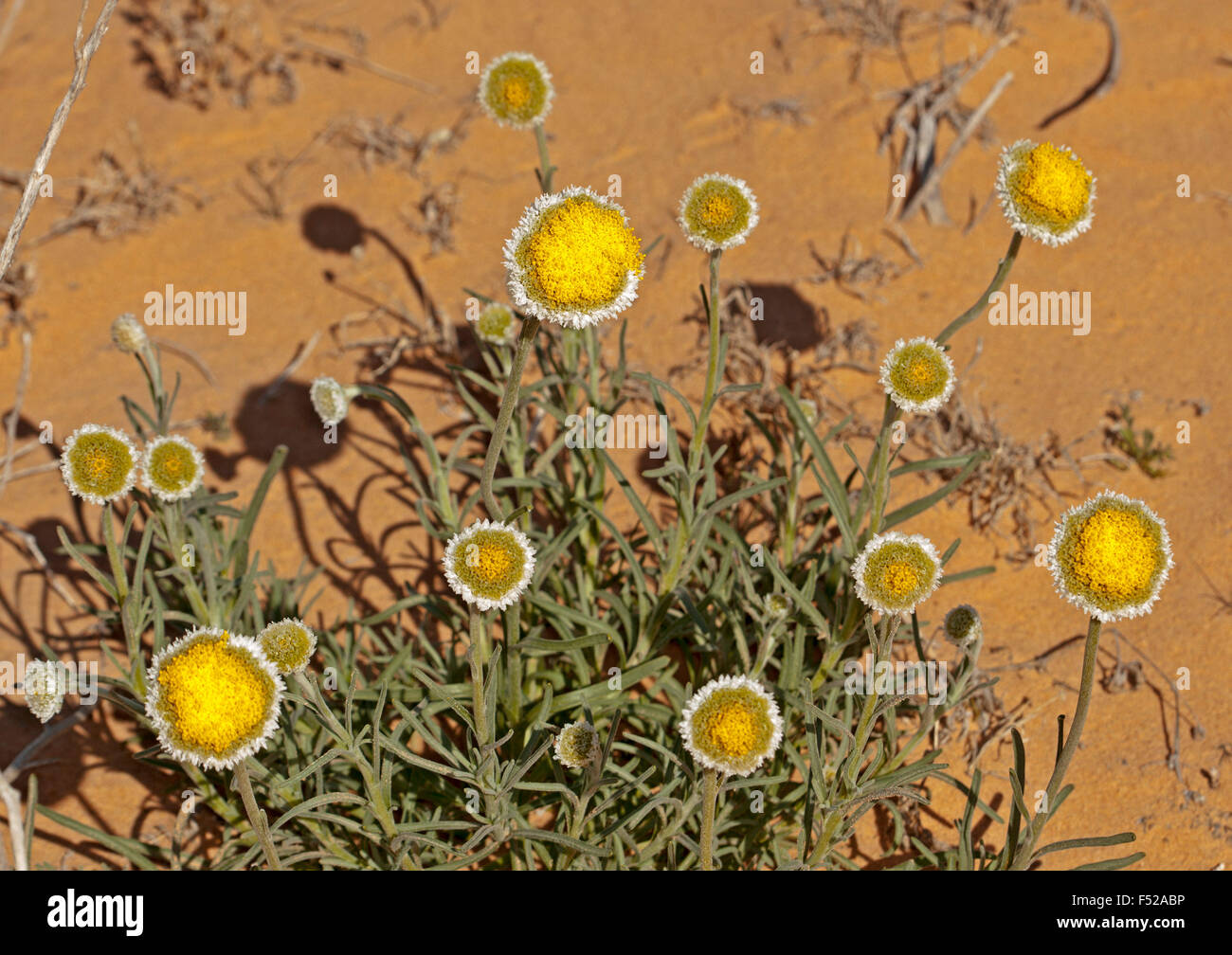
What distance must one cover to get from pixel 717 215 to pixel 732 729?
1.66m

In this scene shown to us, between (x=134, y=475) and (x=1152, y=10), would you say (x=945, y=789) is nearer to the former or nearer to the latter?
(x=134, y=475)

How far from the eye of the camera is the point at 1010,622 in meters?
4.46

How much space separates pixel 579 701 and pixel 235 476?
97.6 inches

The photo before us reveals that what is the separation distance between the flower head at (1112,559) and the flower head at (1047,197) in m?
0.93

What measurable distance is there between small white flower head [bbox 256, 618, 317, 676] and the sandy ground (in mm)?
1744

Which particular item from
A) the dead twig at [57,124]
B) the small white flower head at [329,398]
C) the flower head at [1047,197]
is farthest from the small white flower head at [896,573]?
the dead twig at [57,124]

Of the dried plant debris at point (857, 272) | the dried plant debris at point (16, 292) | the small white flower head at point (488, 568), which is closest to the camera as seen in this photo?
the small white flower head at point (488, 568)

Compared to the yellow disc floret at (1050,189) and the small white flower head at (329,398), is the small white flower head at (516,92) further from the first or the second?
the yellow disc floret at (1050,189)

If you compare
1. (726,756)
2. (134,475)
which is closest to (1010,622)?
(726,756)

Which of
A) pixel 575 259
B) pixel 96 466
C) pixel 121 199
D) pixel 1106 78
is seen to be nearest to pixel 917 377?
pixel 575 259

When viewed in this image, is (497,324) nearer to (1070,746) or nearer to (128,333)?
(128,333)

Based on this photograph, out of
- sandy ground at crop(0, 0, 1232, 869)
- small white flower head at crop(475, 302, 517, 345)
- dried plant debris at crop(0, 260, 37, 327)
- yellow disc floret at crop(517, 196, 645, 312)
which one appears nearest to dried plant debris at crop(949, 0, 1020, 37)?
A: sandy ground at crop(0, 0, 1232, 869)

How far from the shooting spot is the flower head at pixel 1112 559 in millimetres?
2695

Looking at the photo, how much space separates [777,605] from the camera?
141 inches
